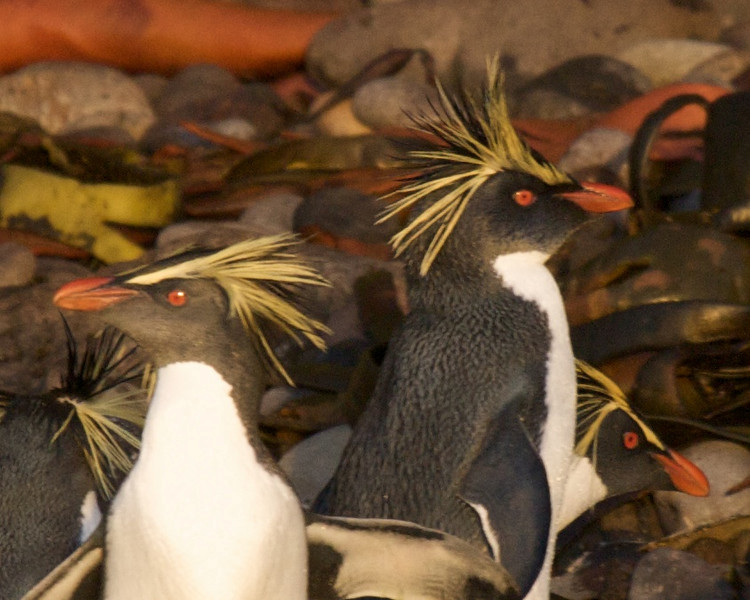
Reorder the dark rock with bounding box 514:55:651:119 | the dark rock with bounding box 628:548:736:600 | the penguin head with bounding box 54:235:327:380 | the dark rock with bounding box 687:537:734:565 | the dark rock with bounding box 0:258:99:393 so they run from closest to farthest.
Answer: the penguin head with bounding box 54:235:327:380
the dark rock with bounding box 628:548:736:600
the dark rock with bounding box 687:537:734:565
the dark rock with bounding box 0:258:99:393
the dark rock with bounding box 514:55:651:119

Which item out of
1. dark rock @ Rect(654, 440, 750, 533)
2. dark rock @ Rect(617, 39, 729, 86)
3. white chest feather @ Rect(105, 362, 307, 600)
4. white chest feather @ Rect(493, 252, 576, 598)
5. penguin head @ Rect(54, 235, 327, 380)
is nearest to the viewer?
white chest feather @ Rect(105, 362, 307, 600)

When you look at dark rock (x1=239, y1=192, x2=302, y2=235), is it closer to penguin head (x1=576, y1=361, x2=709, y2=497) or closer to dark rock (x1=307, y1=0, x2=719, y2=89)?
dark rock (x1=307, y1=0, x2=719, y2=89)

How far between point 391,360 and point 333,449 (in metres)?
0.83

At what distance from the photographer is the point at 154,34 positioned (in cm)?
790

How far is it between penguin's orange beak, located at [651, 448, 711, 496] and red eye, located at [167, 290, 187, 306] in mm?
1580

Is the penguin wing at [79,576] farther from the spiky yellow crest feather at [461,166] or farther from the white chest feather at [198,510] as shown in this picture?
the spiky yellow crest feather at [461,166]

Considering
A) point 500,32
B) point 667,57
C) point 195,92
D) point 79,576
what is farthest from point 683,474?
point 195,92

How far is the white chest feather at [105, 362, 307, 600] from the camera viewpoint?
8.43 feet

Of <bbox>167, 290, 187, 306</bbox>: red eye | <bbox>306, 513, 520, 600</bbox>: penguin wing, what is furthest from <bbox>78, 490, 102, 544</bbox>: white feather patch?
<bbox>167, 290, 187, 306</bbox>: red eye

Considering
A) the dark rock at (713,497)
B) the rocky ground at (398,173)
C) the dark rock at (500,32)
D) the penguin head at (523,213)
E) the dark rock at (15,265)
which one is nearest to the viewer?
the penguin head at (523,213)

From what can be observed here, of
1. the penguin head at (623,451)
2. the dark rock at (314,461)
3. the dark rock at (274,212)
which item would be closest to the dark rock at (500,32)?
the dark rock at (274,212)

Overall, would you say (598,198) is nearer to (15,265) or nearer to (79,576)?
(79,576)

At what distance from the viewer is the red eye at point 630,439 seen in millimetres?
3697

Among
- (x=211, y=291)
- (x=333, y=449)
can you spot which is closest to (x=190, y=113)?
(x=333, y=449)
